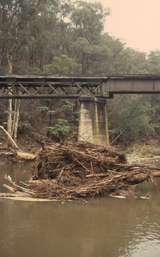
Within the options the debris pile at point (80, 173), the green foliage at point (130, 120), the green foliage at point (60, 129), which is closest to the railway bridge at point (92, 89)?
the green foliage at point (60, 129)

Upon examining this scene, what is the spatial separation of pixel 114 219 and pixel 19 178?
8.91 m

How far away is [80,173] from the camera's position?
17969 mm

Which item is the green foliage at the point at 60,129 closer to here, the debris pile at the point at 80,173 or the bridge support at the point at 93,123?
the bridge support at the point at 93,123

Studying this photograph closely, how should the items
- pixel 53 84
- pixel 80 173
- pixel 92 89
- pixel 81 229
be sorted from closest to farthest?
1. pixel 81 229
2. pixel 80 173
3. pixel 53 84
4. pixel 92 89

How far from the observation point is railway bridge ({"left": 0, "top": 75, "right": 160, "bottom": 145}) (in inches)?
1230

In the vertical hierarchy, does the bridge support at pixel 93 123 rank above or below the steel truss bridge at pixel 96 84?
below

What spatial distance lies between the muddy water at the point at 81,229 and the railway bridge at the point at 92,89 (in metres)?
14.3

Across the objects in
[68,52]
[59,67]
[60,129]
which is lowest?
[60,129]

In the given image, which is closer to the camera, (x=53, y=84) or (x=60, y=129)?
(x=53, y=84)

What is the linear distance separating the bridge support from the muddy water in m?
13.8

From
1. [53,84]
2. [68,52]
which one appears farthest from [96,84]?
[68,52]

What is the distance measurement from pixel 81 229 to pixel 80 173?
5261 mm

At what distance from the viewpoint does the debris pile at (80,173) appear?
55.7ft

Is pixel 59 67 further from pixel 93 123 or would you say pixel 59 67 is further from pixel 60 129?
pixel 93 123
